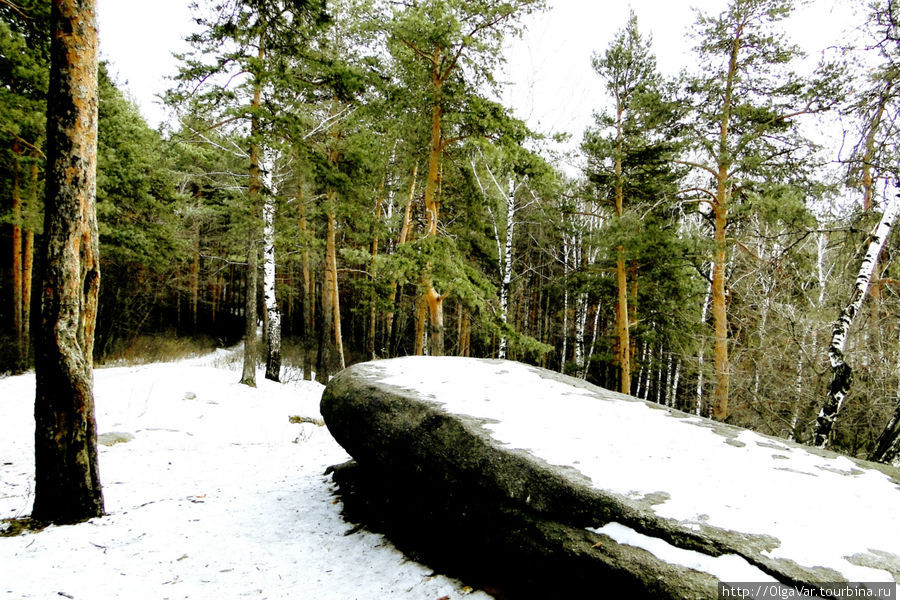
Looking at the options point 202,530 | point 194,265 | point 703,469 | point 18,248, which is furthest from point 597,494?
point 194,265

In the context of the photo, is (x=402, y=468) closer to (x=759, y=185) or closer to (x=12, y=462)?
(x=12, y=462)

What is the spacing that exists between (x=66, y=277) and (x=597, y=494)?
4.35 metres

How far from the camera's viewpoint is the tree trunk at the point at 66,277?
3.54 m

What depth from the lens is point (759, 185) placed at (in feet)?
29.8

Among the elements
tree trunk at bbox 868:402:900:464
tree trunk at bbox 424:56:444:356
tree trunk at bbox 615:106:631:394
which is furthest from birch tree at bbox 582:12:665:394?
tree trunk at bbox 868:402:900:464

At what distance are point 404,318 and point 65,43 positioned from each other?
16.8 m

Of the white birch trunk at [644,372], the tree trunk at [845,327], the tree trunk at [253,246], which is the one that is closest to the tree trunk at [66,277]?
the tree trunk at [253,246]

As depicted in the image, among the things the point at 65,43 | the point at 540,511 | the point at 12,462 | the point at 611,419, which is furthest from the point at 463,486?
the point at 12,462

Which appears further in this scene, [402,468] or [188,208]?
[188,208]

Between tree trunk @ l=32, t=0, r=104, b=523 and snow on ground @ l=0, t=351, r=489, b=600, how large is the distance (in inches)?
17.5

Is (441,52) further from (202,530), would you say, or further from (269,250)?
(202,530)

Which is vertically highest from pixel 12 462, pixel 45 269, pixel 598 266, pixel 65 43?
pixel 65 43

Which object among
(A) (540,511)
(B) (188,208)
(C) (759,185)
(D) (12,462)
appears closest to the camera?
(A) (540,511)

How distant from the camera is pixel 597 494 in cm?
229
